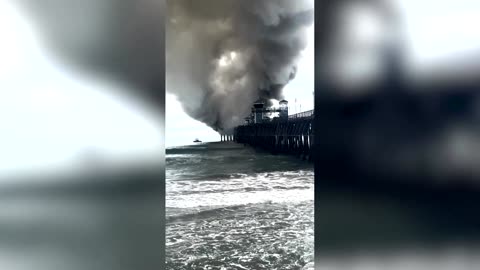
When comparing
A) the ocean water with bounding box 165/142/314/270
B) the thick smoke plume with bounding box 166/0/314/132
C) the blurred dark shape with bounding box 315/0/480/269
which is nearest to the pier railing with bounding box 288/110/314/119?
the thick smoke plume with bounding box 166/0/314/132

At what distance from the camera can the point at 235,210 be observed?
15.4ft

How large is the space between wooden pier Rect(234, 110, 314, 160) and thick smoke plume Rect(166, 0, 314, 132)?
28cm

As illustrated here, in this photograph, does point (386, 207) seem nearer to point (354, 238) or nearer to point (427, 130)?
point (354, 238)

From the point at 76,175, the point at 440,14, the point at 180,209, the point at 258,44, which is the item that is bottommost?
the point at 180,209

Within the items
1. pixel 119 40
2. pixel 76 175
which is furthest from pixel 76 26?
pixel 76 175

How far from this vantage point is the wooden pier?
5043 mm

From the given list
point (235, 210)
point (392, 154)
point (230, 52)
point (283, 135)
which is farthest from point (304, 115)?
point (392, 154)

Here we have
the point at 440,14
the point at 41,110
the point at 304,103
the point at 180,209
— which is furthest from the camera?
the point at 304,103

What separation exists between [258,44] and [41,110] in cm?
436

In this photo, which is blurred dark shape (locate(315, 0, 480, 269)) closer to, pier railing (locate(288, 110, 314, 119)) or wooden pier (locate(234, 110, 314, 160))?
wooden pier (locate(234, 110, 314, 160))

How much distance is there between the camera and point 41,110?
839 millimetres

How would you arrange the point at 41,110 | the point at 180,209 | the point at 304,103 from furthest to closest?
the point at 304,103 < the point at 180,209 < the point at 41,110

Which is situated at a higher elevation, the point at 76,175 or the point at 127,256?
the point at 76,175

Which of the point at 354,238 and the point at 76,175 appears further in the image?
the point at 354,238
